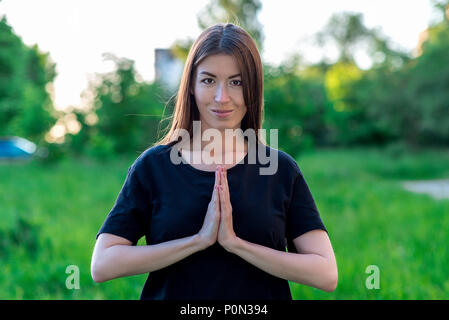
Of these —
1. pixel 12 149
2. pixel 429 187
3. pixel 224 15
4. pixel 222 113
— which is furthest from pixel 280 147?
pixel 12 149

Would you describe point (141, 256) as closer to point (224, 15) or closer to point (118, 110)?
point (224, 15)

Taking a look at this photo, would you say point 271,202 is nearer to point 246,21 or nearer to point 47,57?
point 246,21

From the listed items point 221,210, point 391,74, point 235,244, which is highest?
point 391,74

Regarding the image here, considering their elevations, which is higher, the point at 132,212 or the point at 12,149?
the point at 12,149

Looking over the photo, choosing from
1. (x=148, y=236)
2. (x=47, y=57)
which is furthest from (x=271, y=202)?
(x=47, y=57)

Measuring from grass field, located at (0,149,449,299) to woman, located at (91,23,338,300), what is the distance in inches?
8.9

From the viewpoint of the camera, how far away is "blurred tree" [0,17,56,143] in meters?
10.2

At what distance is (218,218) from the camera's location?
1.43 metres

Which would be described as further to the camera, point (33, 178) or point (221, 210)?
point (33, 178)

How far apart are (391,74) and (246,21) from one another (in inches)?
464

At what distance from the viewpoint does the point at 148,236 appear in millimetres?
1582

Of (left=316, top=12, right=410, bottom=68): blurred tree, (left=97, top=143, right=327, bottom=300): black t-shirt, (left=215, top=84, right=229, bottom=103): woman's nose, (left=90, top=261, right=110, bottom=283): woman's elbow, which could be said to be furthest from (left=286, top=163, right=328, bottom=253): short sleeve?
(left=316, top=12, right=410, bottom=68): blurred tree

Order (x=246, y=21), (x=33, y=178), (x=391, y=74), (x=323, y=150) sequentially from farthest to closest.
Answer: (x=323, y=150) → (x=391, y=74) → (x=33, y=178) → (x=246, y=21)

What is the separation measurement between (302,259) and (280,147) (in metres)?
9.31
